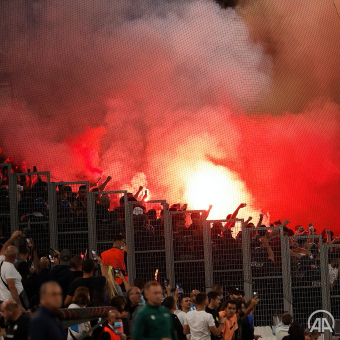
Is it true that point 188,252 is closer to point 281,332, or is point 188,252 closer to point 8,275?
point 281,332

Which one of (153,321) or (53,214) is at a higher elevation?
(53,214)

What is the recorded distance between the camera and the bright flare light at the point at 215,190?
22.5 metres

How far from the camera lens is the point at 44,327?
6676 mm

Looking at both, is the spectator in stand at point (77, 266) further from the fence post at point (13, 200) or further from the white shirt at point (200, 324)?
the fence post at point (13, 200)

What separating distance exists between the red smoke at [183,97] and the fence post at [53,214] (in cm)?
632

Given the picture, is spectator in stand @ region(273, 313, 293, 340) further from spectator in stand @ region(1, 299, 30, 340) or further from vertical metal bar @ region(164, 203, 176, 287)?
spectator in stand @ region(1, 299, 30, 340)

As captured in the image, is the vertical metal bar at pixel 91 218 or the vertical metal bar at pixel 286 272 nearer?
the vertical metal bar at pixel 91 218

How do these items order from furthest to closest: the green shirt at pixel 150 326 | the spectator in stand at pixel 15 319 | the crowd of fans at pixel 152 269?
the crowd of fans at pixel 152 269, the spectator in stand at pixel 15 319, the green shirt at pixel 150 326

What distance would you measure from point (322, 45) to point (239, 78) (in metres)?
2.48

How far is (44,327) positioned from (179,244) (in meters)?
9.62

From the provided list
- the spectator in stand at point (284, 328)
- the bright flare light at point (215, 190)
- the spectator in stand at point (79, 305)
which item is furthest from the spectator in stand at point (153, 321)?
the bright flare light at point (215, 190)

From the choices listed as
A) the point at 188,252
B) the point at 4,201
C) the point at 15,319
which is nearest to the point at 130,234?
the point at 188,252

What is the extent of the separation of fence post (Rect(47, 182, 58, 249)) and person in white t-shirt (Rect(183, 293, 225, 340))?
180 inches

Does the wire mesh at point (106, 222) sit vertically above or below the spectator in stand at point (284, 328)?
above
